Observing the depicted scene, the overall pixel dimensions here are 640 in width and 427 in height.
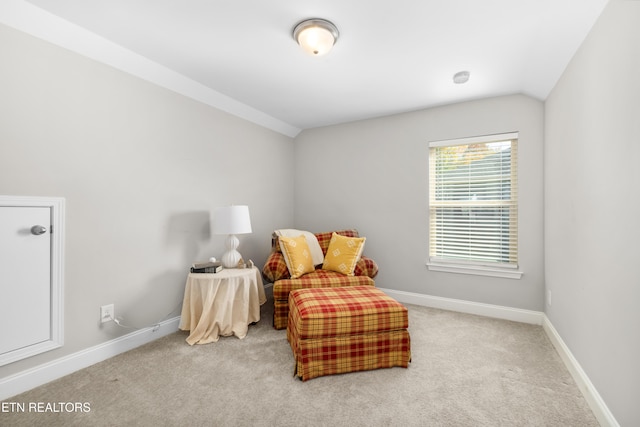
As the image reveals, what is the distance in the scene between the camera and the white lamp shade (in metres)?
2.75

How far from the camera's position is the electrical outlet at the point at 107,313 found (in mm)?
2193

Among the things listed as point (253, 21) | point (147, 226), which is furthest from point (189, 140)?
point (253, 21)

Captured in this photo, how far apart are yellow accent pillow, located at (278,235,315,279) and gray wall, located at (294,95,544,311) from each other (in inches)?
39.6

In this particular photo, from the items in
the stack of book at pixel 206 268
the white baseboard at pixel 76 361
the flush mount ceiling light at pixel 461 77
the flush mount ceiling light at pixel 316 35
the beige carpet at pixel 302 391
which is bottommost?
the beige carpet at pixel 302 391

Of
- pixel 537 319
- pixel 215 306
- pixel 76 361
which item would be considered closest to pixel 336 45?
pixel 215 306

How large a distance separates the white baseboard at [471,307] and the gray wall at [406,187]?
0.06 metres

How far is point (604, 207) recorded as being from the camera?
1602 millimetres

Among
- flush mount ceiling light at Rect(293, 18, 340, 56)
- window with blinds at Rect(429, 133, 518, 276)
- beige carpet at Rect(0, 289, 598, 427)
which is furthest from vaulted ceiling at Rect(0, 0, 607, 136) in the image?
beige carpet at Rect(0, 289, 598, 427)

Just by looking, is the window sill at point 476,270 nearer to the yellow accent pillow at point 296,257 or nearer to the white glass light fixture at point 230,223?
the yellow accent pillow at point 296,257

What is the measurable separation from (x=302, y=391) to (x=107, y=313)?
160 centimetres

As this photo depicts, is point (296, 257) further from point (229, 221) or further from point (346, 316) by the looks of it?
point (346, 316)

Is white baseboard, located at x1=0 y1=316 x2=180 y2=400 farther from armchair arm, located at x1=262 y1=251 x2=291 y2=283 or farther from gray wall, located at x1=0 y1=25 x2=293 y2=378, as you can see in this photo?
armchair arm, located at x1=262 y1=251 x2=291 y2=283

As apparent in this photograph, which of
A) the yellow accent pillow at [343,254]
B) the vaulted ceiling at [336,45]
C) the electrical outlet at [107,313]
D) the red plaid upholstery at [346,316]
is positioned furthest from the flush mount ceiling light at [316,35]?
the electrical outlet at [107,313]

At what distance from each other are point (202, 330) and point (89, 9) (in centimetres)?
243
